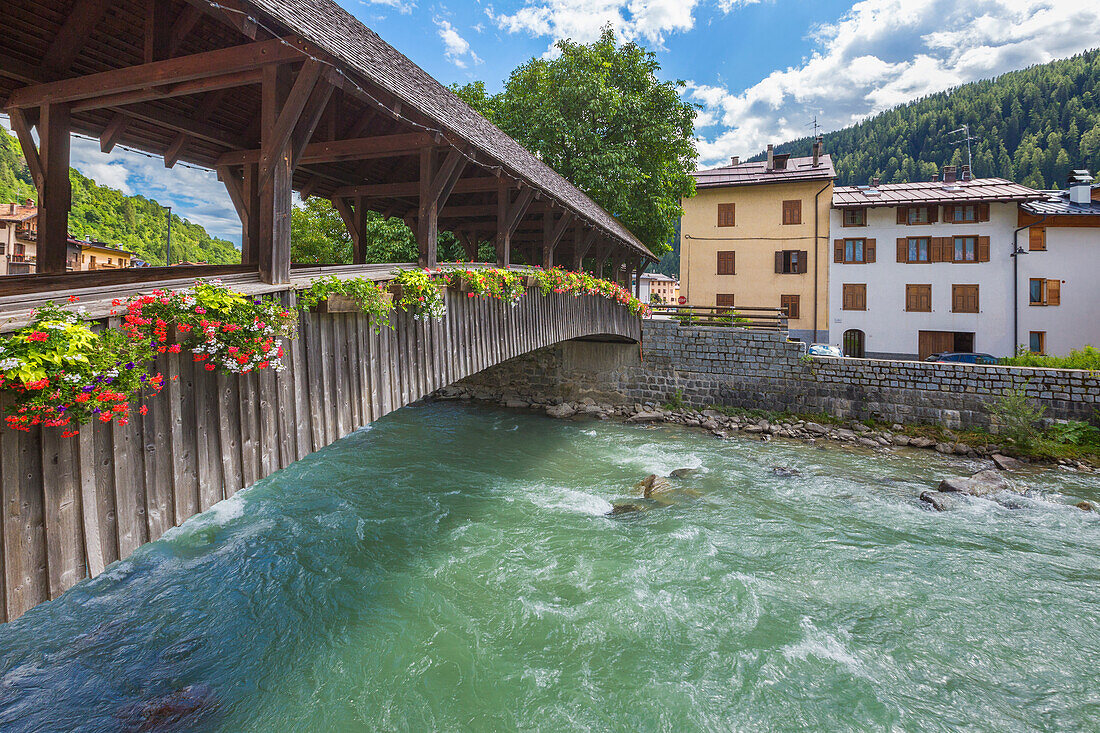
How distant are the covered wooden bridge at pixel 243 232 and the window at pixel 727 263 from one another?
17.7 meters

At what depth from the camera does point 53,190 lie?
4699 mm

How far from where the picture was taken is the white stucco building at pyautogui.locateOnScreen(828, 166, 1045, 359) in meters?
20.0

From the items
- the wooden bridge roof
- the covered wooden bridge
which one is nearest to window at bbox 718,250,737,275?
the wooden bridge roof

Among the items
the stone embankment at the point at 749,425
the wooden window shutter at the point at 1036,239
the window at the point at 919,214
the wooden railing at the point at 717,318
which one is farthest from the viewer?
the window at the point at 919,214

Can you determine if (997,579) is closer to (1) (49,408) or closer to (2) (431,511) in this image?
(2) (431,511)

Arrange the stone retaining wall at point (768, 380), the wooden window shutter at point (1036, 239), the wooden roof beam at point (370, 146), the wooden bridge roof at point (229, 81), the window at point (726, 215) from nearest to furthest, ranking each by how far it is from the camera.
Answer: the wooden bridge roof at point (229, 81) → the wooden roof beam at point (370, 146) → the stone retaining wall at point (768, 380) → the wooden window shutter at point (1036, 239) → the window at point (726, 215)

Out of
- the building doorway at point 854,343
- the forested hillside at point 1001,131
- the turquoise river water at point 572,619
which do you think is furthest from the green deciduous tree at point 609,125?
the forested hillside at point 1001,131

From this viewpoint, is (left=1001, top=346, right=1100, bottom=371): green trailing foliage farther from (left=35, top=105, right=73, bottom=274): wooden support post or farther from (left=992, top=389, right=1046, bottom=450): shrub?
(left=35, top=105, right=73, bottom=274): wooden support post

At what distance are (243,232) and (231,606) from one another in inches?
171

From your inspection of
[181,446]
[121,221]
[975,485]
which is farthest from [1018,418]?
[121,221]

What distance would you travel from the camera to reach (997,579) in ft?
21.2

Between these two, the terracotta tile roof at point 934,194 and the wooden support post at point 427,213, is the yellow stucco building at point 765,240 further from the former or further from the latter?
the wooden support post at point 427,213

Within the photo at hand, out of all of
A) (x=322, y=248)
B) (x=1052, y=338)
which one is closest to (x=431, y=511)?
(x=322, y=248)

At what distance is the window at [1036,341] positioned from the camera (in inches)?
775
